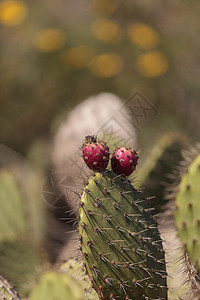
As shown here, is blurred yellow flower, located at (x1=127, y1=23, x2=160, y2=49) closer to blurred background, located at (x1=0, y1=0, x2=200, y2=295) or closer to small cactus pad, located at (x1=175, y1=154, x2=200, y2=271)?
blurred background, located at (x1=0, y1=0, x2=200, y2=295)

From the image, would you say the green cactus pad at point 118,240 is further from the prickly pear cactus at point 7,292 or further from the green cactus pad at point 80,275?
the prickly pear cactus at point 7,292

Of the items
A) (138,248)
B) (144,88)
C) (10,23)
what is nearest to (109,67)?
(144,88)

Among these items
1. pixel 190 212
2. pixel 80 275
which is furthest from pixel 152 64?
pixel 80 275

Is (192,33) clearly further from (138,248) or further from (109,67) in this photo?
(138,248)

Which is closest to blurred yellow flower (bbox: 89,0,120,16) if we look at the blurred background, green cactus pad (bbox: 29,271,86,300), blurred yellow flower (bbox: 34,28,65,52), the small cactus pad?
the blurred background

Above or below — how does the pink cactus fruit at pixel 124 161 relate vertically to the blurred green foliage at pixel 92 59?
below

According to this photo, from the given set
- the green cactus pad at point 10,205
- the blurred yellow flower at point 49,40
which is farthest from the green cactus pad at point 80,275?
the blurred yellow flower at point 49,40
